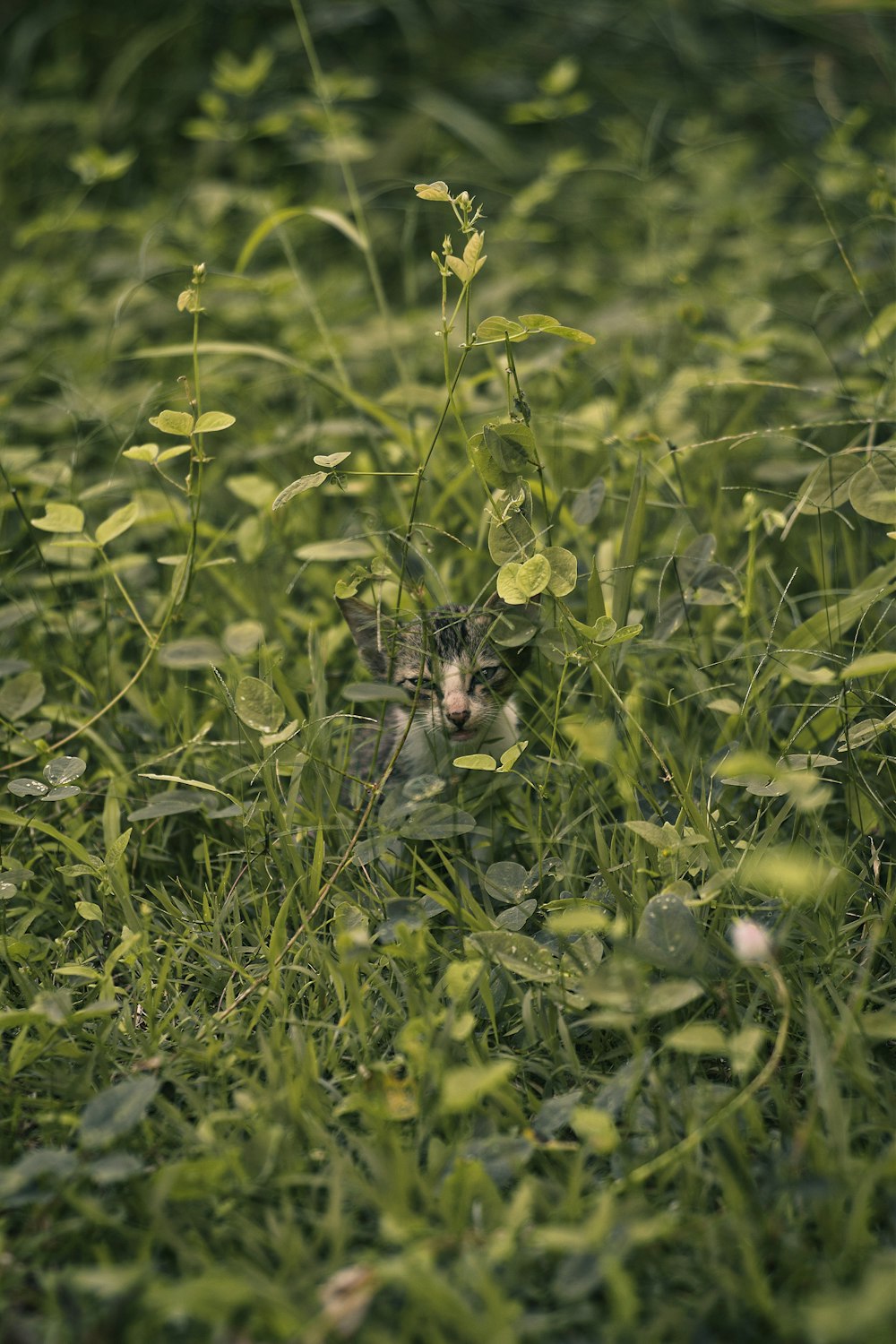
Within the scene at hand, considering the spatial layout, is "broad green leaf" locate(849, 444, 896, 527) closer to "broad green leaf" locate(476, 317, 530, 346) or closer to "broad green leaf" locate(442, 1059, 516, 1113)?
"broad green leaf" locate(476, 317, 530, 346)

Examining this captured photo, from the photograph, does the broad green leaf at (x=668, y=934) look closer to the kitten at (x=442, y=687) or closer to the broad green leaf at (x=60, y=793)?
the kitten at (x=442, y=687)

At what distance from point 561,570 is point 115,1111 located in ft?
4.28

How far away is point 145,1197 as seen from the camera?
5.66 feet

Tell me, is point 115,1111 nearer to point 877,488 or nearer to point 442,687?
point 442,687

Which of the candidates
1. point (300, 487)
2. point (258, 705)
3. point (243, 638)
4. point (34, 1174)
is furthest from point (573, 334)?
point (34, 1174)

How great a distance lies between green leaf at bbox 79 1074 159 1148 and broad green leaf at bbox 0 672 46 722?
1169 millimetres

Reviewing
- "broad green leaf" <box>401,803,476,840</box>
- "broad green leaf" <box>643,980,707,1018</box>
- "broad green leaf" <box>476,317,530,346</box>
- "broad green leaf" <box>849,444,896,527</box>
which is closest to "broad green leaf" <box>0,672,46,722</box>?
"broad green leaf" <box>401,803,476,840</box>

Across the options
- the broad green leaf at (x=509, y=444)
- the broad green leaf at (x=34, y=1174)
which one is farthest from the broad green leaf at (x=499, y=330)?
the broad green leaf at (x=34, y=1174)

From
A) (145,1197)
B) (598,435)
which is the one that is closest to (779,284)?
(598,435)

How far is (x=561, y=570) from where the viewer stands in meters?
2.27

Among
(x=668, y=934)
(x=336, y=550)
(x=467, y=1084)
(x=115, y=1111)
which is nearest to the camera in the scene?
(x=467, y=1084)

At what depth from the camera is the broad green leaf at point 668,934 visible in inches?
75.7

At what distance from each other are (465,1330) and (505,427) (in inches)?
63.9

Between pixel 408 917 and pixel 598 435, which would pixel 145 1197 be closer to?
pixel 408 917
